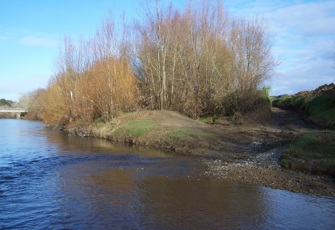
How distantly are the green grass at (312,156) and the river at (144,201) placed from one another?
10.7 ft

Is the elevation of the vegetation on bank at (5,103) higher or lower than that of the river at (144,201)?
higher

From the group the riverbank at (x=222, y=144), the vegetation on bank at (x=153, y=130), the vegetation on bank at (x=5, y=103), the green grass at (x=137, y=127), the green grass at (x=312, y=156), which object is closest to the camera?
the riverbank at (x=222, y=144)

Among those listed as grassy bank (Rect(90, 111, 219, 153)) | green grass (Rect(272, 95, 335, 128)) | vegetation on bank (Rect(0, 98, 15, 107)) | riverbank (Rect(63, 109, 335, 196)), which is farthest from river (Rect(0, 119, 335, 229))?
vegetation on bank (Rect(0, 98, 15, 107))

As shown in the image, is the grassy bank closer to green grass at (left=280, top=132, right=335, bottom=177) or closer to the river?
green grass at (left=280, top=132, right=335, bottom=177)

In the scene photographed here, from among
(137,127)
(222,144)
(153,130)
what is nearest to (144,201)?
(222,144)

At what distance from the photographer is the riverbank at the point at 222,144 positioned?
1372cm

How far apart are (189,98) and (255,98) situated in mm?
7535

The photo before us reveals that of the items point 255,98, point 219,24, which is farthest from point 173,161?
point 219,24

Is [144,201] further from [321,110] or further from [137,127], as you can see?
[321,110]

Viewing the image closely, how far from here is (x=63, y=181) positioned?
13992 mm

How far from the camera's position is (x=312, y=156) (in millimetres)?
16078

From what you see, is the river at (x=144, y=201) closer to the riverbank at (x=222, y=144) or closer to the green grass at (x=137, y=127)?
the riverbank at (x=222, y=144)

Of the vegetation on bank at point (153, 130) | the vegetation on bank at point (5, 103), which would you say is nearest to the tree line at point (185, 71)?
the vegetation on bank at point (153, 130)

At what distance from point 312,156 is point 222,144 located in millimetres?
7253
